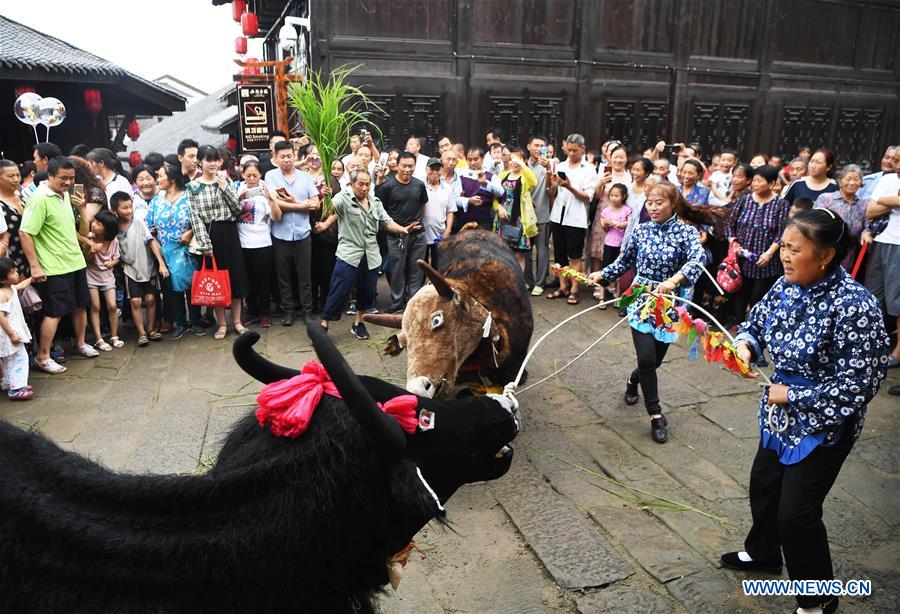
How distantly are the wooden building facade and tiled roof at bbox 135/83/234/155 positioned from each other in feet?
27.3

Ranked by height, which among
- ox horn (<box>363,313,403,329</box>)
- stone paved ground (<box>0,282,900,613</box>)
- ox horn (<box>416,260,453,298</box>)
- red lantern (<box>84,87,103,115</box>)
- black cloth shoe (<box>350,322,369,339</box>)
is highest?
red lantern (<box>84,87,103,115</box>)

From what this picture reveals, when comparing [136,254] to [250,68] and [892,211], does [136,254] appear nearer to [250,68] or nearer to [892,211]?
[250,68]

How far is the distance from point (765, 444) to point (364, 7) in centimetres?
957

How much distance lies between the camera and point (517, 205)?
8.57 m

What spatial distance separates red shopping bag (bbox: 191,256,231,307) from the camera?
6.95 m

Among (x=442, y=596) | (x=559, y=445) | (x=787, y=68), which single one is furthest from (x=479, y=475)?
(x=787, y=68)

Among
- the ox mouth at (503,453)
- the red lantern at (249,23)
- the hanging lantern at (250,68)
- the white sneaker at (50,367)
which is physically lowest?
the white sneaker at (50,367)

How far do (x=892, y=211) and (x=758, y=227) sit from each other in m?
1.24

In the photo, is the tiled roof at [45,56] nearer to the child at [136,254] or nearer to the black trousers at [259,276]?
the child at [136,254]

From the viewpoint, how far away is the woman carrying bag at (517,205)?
335 inches

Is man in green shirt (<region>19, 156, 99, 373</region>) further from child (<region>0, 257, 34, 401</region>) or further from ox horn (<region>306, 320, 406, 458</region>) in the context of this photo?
ox horn (<region>306, 320, 406, 458</region>)

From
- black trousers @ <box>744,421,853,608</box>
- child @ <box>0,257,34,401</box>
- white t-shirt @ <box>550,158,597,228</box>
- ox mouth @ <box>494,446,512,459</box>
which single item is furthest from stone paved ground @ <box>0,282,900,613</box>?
white t-shirt @ <box>550,158,597,228</box>

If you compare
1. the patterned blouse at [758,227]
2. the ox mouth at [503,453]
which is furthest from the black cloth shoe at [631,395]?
the ox mouth at [503,453]

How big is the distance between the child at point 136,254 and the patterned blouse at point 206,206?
529mm
